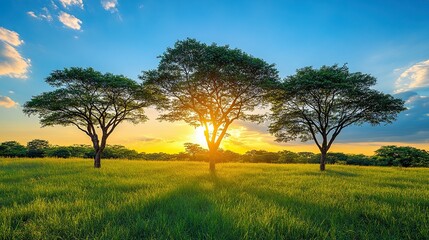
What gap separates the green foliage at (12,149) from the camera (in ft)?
167

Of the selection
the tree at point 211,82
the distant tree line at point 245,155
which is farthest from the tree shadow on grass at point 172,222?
the distant tree line at point 245,155

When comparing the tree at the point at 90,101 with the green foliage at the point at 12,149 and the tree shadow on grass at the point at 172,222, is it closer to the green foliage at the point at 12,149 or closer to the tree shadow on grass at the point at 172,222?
the tree shadow on grass at the point at 172,222

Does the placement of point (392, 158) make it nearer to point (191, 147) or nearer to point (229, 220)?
point (191, 147)

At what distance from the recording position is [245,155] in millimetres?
69250

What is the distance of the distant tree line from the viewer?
172 feet

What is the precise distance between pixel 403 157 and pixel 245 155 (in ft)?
127

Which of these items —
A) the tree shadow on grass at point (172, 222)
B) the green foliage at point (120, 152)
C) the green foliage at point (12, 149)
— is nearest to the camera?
the tree shadow on grass at point (172, 222)

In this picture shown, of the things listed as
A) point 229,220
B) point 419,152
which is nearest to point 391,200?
point 229,220

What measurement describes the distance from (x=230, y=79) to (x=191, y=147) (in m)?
52.9

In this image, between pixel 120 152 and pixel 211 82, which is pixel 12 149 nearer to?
pixel 120 152

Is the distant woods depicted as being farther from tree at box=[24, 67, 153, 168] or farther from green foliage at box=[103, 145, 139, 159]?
green foliage at box=[103, 145, 139, 159]

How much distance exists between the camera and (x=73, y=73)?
906 inches

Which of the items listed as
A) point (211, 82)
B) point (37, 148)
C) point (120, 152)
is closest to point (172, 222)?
point (211, 82)

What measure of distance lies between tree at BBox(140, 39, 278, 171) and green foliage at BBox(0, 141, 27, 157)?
48188mm
